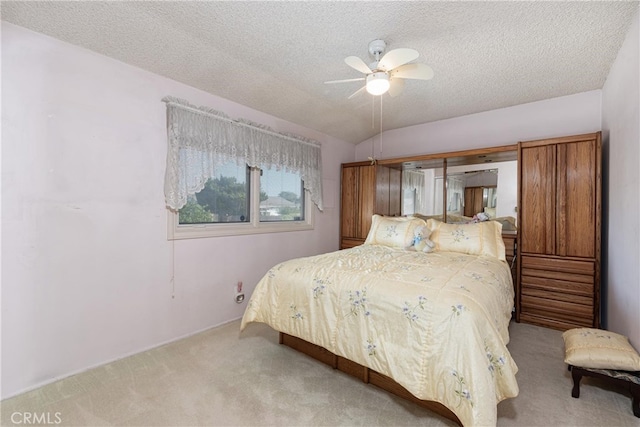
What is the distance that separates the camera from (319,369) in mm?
2150

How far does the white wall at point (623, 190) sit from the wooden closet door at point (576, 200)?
127mm

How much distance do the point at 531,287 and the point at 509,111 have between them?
2.12 meters

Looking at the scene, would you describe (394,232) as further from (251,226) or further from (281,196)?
(251,226)

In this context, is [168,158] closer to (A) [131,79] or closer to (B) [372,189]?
(A) [131,79]

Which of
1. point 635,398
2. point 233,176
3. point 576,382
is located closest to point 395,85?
point 233,176

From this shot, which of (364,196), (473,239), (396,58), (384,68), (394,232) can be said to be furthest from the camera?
(364,196)

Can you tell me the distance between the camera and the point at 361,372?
6.55 ft

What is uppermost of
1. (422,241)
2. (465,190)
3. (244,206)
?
(465,190)

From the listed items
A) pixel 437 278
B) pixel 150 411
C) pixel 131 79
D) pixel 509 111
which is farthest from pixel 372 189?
pixel 150 411

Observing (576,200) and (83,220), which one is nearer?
(83,220)

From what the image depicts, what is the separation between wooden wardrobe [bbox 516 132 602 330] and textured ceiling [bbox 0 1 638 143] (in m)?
0.74

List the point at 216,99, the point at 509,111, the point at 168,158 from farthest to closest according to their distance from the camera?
the point at 509,111 < the point at 216,99 < the point at 168,158

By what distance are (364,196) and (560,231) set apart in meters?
2.31

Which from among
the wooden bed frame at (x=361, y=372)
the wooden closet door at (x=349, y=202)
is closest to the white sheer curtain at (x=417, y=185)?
the wooden closet door at (x=349, y=202)
